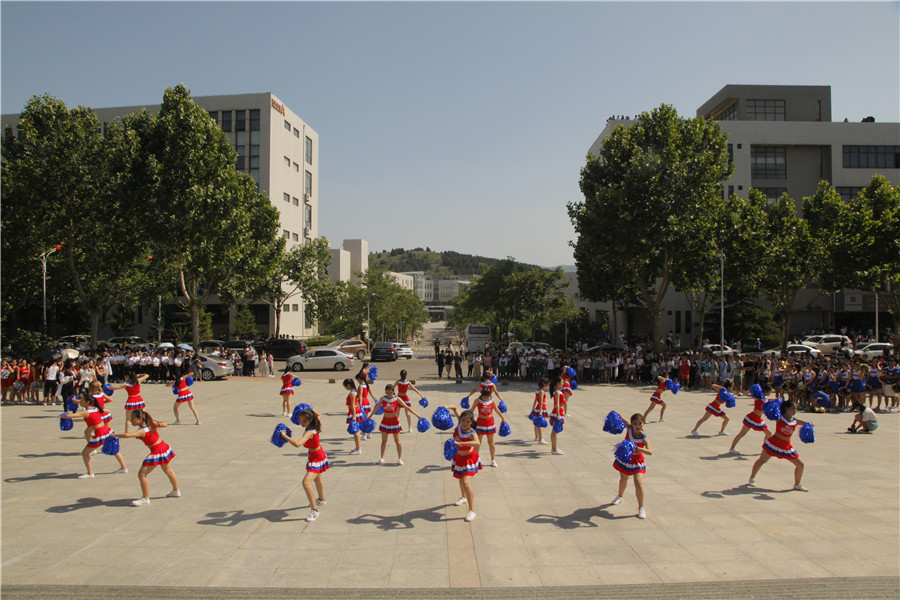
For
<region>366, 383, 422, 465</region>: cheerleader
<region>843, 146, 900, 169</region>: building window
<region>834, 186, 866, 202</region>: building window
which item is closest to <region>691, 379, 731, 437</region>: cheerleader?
<region>366, 383, 422, 465</region>: cheerleader

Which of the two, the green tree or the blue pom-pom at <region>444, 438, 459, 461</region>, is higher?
the green tree

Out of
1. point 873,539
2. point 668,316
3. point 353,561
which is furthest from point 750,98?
point 353,561

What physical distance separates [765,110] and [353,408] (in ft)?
204

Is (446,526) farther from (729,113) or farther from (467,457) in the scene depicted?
(729,113)

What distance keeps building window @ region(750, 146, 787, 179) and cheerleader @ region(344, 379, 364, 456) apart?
51502 millimetres

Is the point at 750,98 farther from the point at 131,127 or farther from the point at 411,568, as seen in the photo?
the point at 411,568

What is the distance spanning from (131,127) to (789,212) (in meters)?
39.1

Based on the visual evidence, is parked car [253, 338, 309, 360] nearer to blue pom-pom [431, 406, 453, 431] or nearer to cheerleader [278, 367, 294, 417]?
cheerleader [278, 367, 294, 417]

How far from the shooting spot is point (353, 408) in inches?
496

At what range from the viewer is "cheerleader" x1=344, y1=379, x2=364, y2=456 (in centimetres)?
1205

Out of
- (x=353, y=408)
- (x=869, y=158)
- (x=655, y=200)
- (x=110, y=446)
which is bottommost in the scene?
(x=110, y=446)

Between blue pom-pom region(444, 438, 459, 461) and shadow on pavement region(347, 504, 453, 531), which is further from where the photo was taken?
blue pom-pom region(444, 438, 459, 461)

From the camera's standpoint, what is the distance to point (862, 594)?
5906 millimetres

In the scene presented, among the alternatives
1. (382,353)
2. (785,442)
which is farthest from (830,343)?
(785,442)
